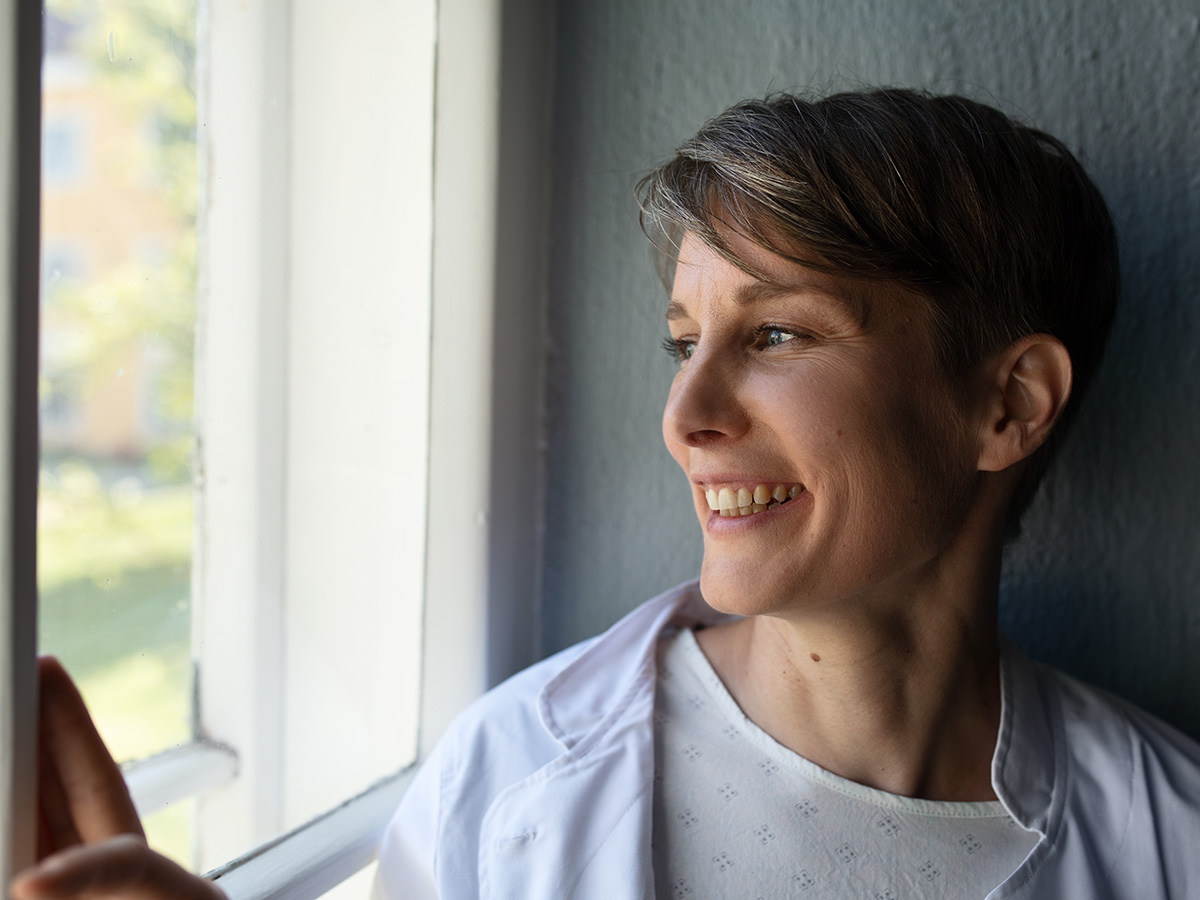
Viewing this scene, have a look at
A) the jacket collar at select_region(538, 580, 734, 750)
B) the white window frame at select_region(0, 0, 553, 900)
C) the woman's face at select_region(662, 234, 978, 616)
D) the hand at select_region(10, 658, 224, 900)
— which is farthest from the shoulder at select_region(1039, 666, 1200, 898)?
the hand at select_region(10, 658, 224, 900)

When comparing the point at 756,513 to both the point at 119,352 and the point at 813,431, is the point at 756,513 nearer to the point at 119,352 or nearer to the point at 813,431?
the point at 813,431

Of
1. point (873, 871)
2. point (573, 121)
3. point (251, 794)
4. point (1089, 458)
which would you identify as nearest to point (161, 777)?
point (251, 794)

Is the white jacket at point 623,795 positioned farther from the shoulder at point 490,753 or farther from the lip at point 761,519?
the lip at point 761,519

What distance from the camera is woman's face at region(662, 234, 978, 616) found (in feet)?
2.84

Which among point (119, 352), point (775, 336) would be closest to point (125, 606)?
point (119, 352)

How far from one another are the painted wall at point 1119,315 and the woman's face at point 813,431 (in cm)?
Answer: 40

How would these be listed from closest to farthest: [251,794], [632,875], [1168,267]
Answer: [632,875], [1168,267], [251,794]

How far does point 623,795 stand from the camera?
934 millimetres

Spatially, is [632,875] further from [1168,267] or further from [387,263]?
[1168,267]

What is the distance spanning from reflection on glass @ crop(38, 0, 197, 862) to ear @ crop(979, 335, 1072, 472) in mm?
1004

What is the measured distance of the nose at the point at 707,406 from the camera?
2.90 ft

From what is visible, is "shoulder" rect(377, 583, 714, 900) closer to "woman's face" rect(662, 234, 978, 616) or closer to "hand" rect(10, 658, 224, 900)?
"woman's face" rect(662, 234, 978, 616)

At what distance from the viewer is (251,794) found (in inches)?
47.8

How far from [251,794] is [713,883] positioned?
715 millimetres
